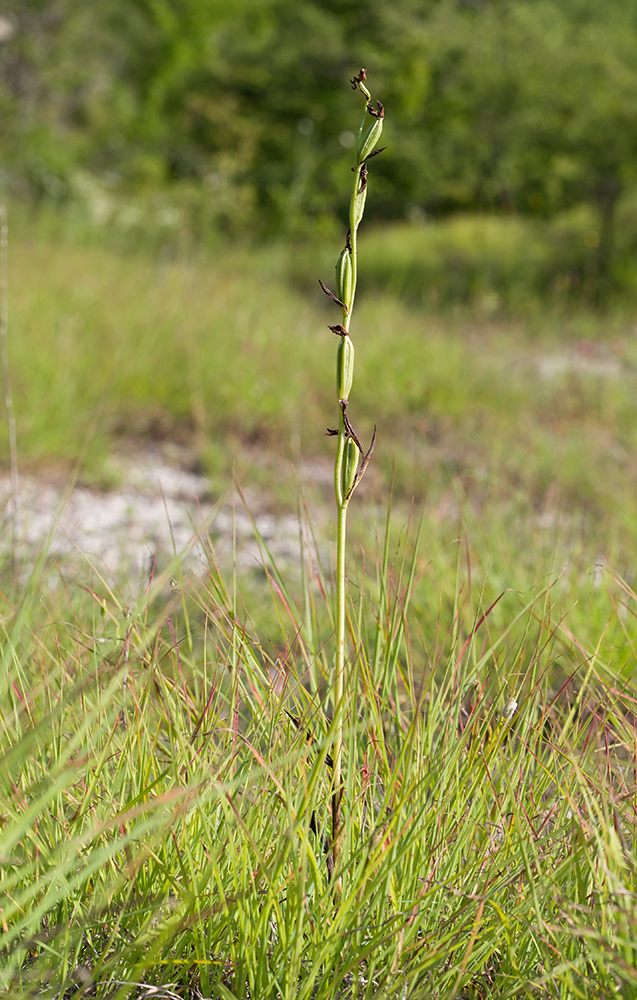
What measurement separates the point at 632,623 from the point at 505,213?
13835 mm

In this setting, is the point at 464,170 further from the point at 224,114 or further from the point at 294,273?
the point at 294,273

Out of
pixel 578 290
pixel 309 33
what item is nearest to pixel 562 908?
pixel 578 290

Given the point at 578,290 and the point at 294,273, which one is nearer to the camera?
the point at 578,290

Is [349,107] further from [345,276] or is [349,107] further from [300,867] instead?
[300,867]

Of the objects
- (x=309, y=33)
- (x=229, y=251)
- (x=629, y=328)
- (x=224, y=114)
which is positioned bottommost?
(x=629, y=328)

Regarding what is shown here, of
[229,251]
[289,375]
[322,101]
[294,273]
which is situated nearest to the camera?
[289,375]

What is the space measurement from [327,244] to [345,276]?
11.8 metres

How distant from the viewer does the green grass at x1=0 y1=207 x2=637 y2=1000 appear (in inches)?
34.7

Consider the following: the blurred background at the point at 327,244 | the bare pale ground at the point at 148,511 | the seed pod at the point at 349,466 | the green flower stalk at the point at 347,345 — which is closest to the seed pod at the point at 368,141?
the green flower stalk at the point at 347,345

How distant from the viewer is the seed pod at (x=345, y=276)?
32.3 inches

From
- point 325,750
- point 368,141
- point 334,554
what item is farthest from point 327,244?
point 325,750

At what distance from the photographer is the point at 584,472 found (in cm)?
381

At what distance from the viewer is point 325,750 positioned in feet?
2.64

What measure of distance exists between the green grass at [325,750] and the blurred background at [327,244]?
0.31ft
